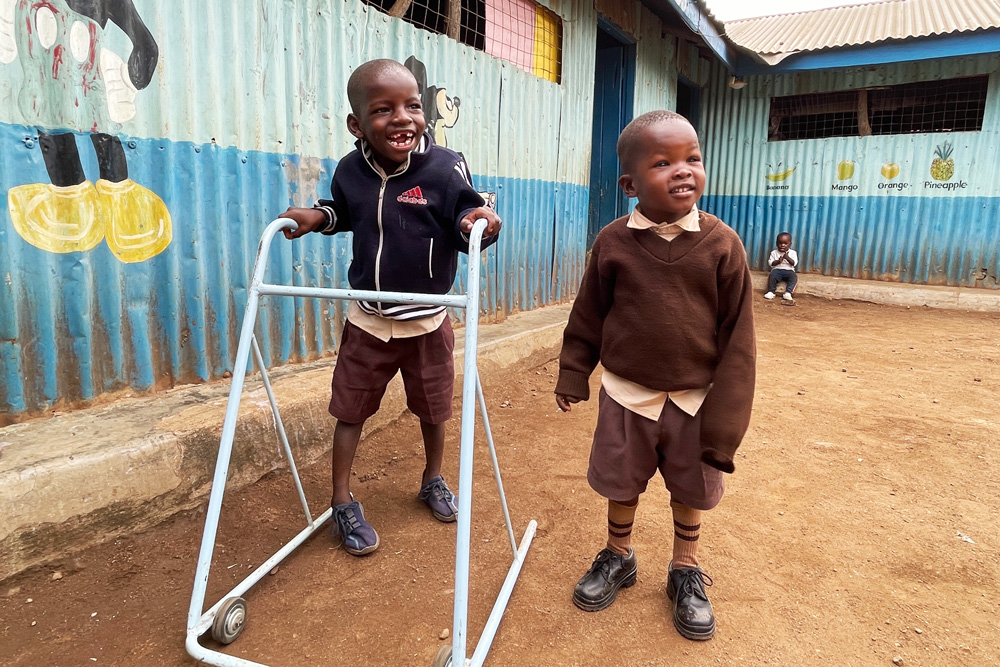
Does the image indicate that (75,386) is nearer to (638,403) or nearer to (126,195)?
(126,195)

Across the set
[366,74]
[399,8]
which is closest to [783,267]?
[399,8]

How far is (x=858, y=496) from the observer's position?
2621 millimetres

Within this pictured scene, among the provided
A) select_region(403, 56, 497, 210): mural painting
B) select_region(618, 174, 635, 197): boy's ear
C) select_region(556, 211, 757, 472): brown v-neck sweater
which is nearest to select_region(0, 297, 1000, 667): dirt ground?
select_region(556, 211, 757, 472): brown v-neck sweater

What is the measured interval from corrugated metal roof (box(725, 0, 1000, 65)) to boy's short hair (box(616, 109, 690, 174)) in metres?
7.42

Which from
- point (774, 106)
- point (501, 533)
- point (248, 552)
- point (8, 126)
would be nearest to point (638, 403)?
point (501, 533)

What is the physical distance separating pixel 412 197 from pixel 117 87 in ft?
4.43

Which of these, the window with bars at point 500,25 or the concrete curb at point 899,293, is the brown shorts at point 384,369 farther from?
the concrete curb at point 899,293

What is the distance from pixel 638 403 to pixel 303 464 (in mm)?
1690

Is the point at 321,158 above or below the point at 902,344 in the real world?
above

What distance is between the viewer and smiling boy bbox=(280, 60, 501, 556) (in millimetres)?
1808

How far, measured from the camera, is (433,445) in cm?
244

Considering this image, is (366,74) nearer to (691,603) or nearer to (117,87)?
(117,87)

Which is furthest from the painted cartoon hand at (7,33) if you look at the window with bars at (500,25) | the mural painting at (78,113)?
the window with bars at (500,25)

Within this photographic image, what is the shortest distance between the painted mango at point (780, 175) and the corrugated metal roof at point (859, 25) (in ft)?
5.25
